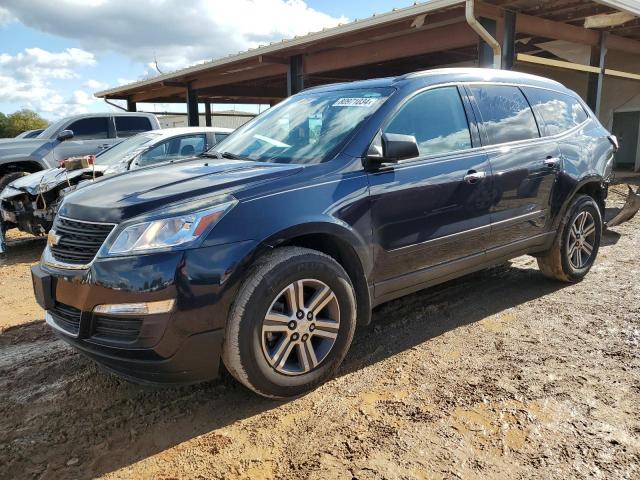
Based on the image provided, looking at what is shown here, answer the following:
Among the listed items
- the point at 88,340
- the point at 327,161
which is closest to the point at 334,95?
the point at 327,161

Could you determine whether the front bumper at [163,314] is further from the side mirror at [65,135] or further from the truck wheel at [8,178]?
the truck wheel at [8,178]

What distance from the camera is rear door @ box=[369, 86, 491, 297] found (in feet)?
10.5

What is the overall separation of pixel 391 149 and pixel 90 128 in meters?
9.11

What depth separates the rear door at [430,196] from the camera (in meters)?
3.21

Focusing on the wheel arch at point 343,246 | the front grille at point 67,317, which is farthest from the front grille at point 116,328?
the wheel arch at point 343,246

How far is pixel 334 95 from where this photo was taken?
3.78 metres

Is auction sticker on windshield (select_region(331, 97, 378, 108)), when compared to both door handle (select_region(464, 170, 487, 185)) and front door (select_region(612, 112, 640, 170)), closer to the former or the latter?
door handle (select_region(464, 170, 487, 185))

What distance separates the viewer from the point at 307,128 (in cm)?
355

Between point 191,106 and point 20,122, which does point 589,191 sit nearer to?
point 191,106

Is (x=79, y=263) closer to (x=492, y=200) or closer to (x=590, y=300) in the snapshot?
(x=492, y=200)

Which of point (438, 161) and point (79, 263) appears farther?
point (438, 161)

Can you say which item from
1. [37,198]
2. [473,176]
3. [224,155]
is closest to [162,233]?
[224,155]

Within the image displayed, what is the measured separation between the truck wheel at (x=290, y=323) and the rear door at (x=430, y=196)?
1.37ft

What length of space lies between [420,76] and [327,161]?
1088 mm
